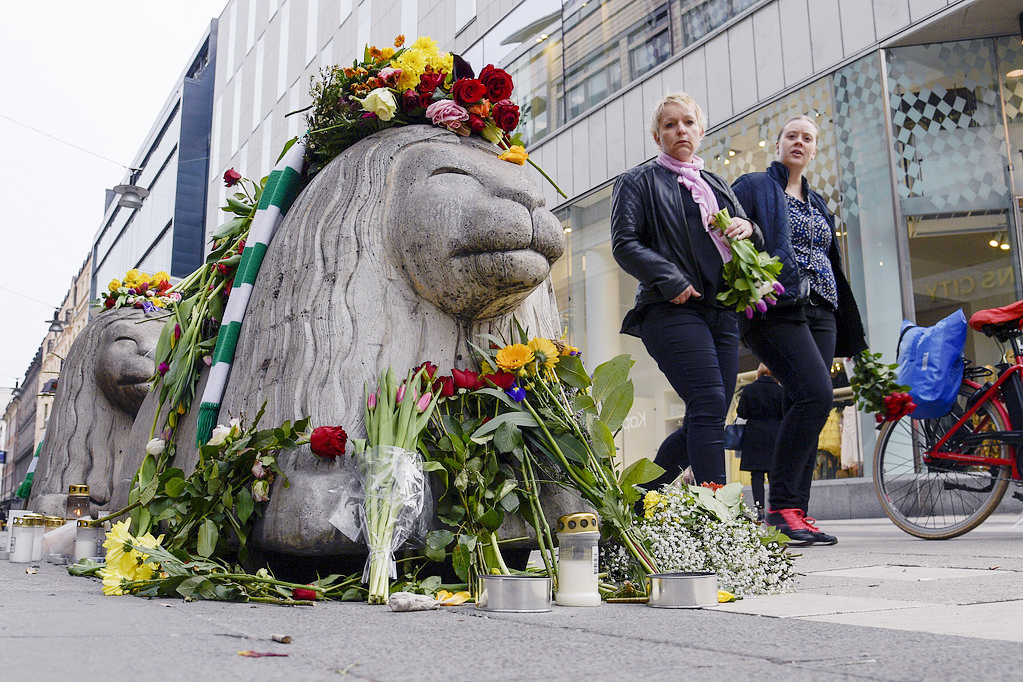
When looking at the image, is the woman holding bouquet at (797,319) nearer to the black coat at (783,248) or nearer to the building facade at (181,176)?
the black coat at (783,248)

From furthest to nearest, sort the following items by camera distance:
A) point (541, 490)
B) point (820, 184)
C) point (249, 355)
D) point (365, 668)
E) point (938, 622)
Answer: point (820, 184), point (249, 355), point (541, 490), point (938, 622), point (365, 668)

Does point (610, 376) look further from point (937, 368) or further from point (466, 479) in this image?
point (937, 368)

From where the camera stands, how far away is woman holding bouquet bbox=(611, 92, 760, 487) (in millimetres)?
2977

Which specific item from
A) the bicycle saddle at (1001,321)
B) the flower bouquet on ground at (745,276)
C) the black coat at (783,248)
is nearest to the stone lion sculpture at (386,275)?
the flower bouquet on ground at (745,276)

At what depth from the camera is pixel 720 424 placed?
116 inches

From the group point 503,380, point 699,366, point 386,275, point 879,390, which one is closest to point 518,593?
point 503,380

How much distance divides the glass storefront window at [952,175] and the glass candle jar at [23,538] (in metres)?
6.07

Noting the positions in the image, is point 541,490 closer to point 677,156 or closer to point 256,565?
point 256,565

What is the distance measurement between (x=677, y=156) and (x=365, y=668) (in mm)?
2622

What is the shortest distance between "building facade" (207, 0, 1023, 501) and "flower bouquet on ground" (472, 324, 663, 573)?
146 inches

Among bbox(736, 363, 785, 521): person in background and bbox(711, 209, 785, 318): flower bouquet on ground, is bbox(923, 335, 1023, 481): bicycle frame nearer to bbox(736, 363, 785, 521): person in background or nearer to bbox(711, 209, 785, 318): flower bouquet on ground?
bbox(736, 363, 785, 521): person in background

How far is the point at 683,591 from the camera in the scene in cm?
188

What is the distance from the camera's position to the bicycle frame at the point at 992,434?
12.3 feet

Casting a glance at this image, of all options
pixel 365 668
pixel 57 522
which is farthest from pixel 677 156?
pixel 57 522
